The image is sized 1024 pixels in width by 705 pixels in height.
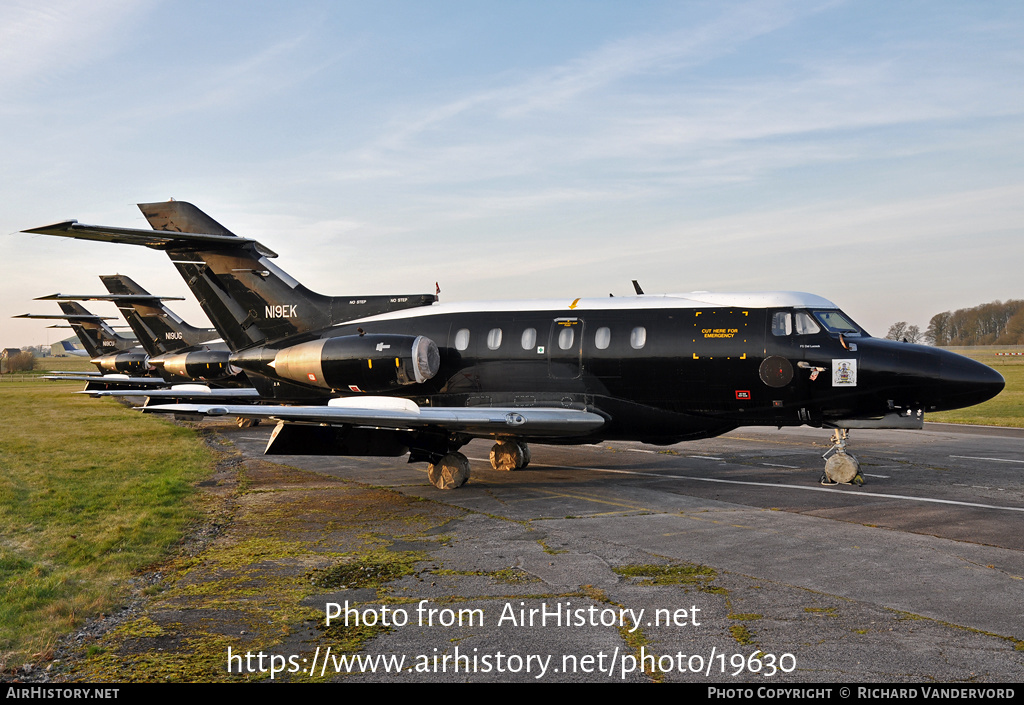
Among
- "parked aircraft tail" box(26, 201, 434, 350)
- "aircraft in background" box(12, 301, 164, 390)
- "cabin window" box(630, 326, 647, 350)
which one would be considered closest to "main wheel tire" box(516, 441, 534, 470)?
"cabin window" box(630, 326, 647, 350)

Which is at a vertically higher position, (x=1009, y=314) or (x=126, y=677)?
(x=1009, y=314)

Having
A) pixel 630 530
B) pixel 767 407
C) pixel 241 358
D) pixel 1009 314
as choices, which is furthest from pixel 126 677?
pixel 1009 314

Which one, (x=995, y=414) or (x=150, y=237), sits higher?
(x=150, y=237)

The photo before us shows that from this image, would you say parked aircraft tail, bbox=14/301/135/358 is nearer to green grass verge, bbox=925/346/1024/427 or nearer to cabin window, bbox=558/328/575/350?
cabin window, bbox=558/328/575/350

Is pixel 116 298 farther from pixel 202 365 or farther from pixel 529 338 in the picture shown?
pixel 529 338

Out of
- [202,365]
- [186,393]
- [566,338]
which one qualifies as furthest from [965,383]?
[202,365]

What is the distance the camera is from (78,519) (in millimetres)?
12008

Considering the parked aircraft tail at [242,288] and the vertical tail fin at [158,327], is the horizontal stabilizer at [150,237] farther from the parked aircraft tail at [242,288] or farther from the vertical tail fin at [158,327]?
the vertical tail fin at [158,327]

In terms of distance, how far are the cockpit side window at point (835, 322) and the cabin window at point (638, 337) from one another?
3.08 m

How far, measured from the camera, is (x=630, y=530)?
419 inches

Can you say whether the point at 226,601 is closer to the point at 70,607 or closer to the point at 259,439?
the point at 70,607

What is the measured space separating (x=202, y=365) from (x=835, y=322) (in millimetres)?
21253

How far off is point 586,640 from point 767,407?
8.11 m

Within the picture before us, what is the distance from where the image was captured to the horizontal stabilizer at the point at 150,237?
14.0 m
